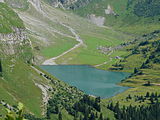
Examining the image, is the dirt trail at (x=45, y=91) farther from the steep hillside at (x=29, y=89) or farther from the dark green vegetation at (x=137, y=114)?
the dark green vegetation at (x=137, y=114)

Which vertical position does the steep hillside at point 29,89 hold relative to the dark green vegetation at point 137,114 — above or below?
above

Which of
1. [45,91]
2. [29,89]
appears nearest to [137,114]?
[45,91]

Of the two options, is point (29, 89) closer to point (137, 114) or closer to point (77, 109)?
point (77, 109)

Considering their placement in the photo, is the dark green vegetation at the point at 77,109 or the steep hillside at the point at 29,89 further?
the dark green vegetation at the point at 77,109

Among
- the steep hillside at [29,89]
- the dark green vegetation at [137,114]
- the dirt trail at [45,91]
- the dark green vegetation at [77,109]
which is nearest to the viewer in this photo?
the steep hillside at [29,89]

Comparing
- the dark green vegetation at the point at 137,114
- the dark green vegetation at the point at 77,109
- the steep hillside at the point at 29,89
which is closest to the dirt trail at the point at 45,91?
the steep hillside at the point at 29,89

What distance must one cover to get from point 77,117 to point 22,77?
34400 millimetres

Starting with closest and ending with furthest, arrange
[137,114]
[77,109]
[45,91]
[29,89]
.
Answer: [77,109]
[29,89]
[137,114]
[45,91]

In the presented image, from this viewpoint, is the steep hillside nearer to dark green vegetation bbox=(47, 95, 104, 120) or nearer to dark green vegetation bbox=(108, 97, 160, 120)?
dark green vegetation bbox=(47, 95, 104, 120)

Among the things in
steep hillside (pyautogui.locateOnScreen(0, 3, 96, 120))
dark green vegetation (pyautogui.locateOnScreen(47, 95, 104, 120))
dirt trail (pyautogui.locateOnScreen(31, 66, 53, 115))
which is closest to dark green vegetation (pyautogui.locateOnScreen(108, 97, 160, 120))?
dark green vegetation (pyautogui.locateOnScreen(47, 95, 104, 120))

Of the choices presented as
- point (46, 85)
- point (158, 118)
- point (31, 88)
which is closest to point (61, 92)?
point (46, 85)

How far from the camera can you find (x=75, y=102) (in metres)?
162

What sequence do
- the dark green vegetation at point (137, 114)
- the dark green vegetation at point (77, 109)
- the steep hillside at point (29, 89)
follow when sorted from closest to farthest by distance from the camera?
the steep hillside at point (29, 89), the dark green vegetation at point (77, 109), the dark green vegetation at point (137, 114)

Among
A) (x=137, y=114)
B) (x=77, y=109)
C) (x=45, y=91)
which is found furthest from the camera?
(x=45, y=91)
